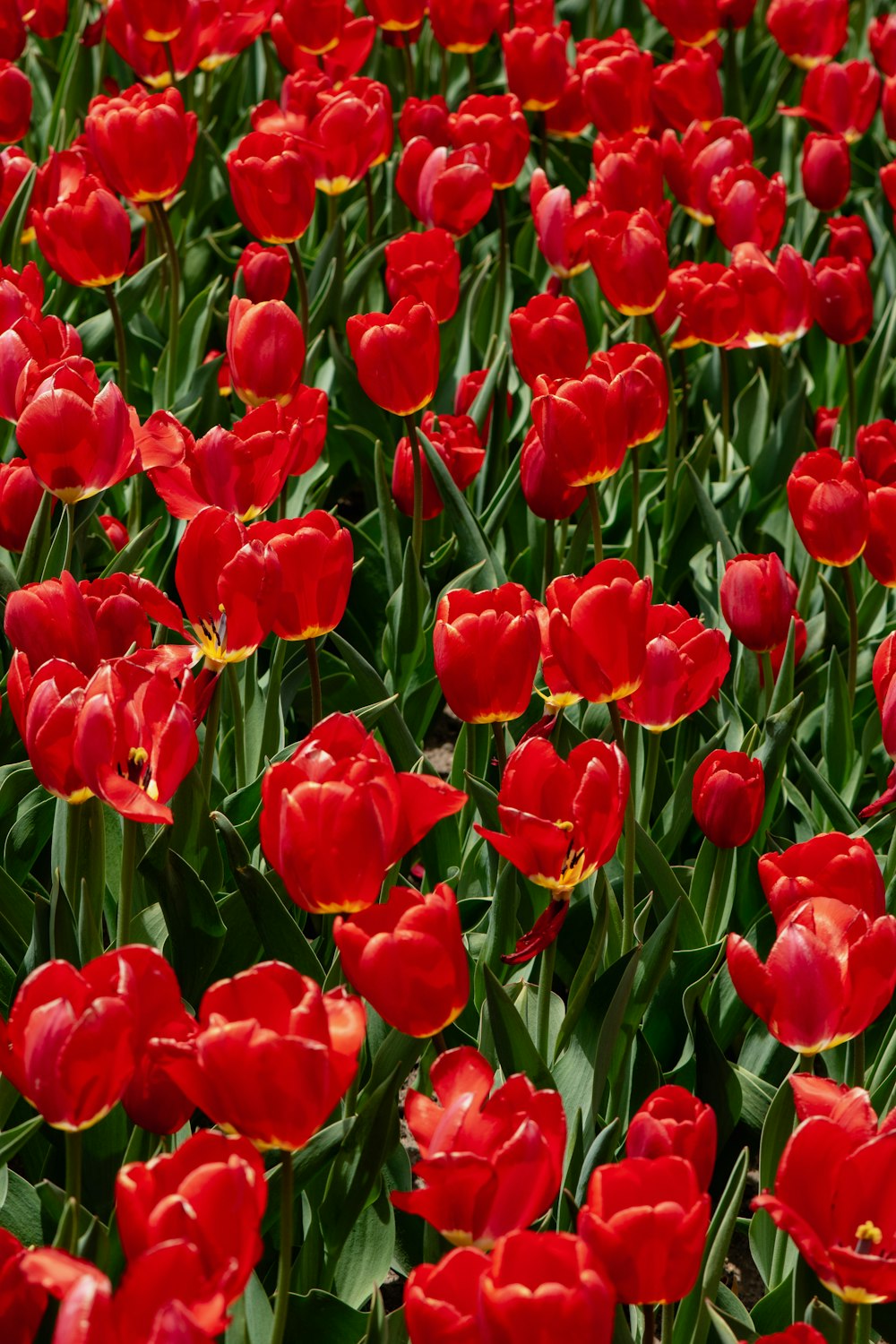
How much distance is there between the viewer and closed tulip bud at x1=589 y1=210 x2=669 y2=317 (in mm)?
2291

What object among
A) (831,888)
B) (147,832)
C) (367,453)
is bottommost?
(367,453)

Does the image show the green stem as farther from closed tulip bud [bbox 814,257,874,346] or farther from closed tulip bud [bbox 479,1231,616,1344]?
closed tulip bud [bbox 814,257,874,346]

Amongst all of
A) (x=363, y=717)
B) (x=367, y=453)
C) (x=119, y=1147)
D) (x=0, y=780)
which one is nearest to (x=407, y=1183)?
(x=119, y=1147)

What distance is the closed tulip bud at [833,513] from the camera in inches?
74.2

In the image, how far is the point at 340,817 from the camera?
1163 millimetres

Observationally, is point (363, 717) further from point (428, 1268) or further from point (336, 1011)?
point (428, 1268)

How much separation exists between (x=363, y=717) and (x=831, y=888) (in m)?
0.66

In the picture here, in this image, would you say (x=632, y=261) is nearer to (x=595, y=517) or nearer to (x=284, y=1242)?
(x=595, y=517)

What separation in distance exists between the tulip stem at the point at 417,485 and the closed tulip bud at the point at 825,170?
119cm

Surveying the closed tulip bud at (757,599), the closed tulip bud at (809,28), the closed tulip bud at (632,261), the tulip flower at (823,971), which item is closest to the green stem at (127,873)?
the tulip flower at (823,971)

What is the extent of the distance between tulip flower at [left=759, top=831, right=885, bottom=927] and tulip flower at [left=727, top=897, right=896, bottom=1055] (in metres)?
0.03

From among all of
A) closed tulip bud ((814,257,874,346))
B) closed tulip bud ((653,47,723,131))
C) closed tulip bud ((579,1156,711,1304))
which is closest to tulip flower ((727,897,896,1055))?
closed tulip bud ((579,1156,711,1304))

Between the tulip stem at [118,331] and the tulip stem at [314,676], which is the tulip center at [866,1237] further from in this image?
the tulip stem at [118,331]

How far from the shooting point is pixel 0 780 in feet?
5.80
